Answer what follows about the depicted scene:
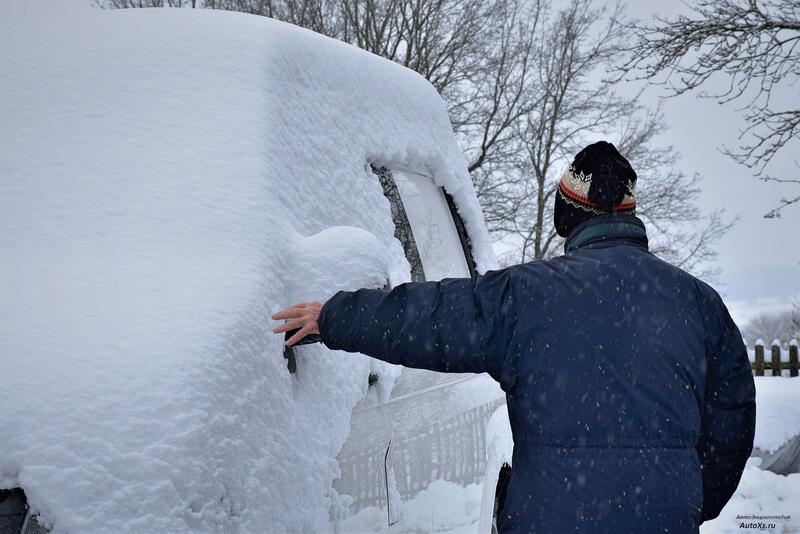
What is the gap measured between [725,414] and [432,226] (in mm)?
1419

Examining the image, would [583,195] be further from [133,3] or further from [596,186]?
[133,3]

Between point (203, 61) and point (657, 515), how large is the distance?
1831mm

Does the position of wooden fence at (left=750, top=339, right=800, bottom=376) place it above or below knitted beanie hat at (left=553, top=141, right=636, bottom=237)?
below

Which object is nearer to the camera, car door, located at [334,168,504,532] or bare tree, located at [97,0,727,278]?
car door, located at [334,168,504,532]

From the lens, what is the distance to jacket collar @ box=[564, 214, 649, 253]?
186 centimetres

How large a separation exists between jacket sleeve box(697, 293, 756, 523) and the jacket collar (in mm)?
247

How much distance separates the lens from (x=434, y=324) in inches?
68.8

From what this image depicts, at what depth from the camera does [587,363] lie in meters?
1.65

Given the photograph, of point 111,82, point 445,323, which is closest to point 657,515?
point 445,323

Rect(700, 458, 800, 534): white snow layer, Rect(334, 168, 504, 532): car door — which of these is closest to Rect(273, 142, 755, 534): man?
Rect(334, 168, 504, 532): car door

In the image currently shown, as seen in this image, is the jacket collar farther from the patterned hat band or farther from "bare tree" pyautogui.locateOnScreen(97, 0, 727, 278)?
"bare tree" pyautogui.locateOnScreen(97, 0, 727, 278)

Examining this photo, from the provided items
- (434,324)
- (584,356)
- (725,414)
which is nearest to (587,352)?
(584,356)

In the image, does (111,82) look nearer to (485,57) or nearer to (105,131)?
(105,131)

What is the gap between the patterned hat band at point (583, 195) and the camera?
192 cm
